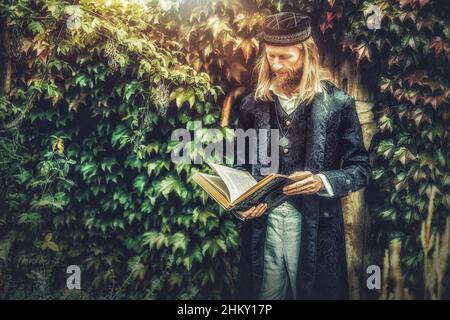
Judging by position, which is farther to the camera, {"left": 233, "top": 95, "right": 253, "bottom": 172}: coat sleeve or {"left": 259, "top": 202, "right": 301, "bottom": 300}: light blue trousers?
{"left": 233, "top": 95, "right": 253, "bottom": 172}: coat sleeve

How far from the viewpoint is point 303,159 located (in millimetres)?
4117

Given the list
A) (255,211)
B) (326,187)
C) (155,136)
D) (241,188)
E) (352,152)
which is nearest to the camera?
(241,188)

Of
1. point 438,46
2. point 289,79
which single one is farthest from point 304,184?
point 438,46

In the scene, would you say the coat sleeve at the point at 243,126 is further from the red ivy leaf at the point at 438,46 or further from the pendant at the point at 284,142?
the red ivy leaf at the point at 438,46

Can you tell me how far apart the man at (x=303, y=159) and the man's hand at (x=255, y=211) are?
2.9 inches

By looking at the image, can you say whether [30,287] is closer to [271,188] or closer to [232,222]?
[232,222]

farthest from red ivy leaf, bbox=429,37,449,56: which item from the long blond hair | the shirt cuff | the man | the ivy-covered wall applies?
the shirt cuff

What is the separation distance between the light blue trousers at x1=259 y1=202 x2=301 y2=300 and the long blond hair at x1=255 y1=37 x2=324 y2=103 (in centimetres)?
84

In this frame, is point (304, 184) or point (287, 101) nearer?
point (304, 184)

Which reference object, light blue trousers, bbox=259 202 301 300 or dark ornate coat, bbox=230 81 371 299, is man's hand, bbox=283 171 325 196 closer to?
dark ornate coat, bbox=230 81 371 299

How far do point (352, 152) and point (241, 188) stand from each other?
967 mm

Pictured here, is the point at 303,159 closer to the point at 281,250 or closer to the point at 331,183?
the point at 331,183

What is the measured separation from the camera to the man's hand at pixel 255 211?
3855 millimetres

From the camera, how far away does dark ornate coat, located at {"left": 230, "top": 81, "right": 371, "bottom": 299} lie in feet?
13.4
